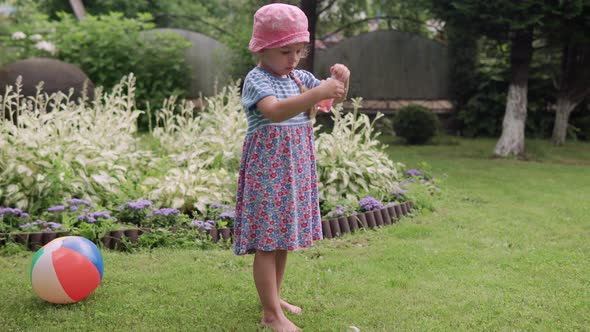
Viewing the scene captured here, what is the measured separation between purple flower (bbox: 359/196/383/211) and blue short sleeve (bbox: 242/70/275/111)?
2591mm

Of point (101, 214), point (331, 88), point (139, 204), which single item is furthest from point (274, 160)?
point (139, 204)

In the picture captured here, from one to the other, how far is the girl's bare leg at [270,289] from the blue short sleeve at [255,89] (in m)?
0.73

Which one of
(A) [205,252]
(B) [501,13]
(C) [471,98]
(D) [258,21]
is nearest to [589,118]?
(C) [471,98]

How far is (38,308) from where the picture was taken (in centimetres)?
339

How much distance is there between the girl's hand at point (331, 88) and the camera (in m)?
2.76

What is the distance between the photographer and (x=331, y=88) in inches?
109

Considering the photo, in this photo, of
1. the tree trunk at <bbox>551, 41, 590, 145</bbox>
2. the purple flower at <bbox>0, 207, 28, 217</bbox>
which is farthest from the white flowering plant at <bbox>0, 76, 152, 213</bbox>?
the tree trunk at <bbox>551, 41, 590, 145</bbox>

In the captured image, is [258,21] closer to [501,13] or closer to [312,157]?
[312,157]

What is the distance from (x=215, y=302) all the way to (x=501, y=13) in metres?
6.99

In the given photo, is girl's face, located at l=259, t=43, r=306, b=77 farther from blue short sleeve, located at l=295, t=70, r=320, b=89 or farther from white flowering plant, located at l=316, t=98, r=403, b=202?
white flowering plant, located at l=316, t=98, r=403, b=202

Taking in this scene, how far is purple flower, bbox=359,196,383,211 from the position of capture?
5418mm

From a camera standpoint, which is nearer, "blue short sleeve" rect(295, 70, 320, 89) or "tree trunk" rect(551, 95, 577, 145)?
"blue short sleeve" rect(295, 70, 320, 89)

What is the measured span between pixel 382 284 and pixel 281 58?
1.59m

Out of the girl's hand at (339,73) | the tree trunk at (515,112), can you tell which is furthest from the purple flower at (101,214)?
the tree trunk at (515,112)
